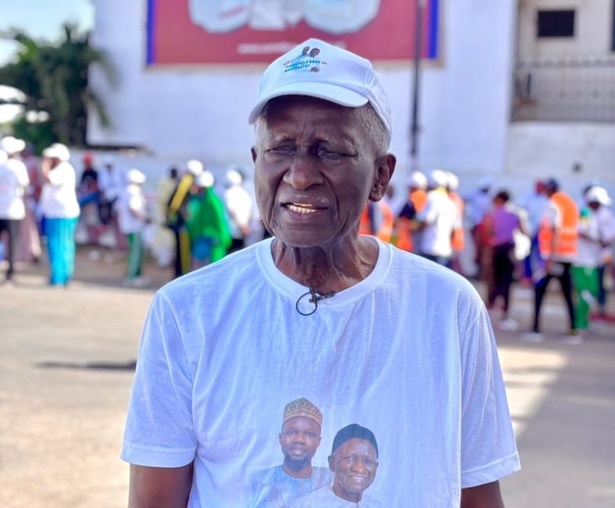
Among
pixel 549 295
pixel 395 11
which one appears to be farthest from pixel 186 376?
pixel 395 11

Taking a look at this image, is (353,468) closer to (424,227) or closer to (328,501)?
(328,501)

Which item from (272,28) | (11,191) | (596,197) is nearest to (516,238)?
(596,197)

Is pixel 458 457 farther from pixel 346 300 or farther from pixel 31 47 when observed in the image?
pixel 31 47

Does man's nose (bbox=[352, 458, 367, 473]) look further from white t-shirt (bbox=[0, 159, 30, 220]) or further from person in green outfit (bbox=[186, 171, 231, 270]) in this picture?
white t-shirt (bbox=[0, 159, 30, 220])

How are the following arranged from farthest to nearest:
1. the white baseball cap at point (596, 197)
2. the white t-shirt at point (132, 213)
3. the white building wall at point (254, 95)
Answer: the white building wall at point (254, 95)
the white t-shirt at point (132, 213)
the white baseball cap at point (596, 197)

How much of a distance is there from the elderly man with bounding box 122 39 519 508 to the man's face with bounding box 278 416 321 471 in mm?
21

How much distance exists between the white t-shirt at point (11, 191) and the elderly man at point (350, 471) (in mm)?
12308

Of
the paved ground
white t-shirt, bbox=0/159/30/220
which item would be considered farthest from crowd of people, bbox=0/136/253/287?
the paved ground

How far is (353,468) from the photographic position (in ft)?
6.54

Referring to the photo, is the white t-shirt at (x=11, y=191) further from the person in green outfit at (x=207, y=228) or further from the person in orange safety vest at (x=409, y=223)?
the person in orange safety vest at (x=409, y=223)

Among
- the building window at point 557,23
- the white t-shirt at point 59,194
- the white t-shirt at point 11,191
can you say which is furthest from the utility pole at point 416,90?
the white t-shirt at point 11,191

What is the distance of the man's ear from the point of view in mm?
2215

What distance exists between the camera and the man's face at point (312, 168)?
2.05 meters

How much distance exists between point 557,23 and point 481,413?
796 inches
